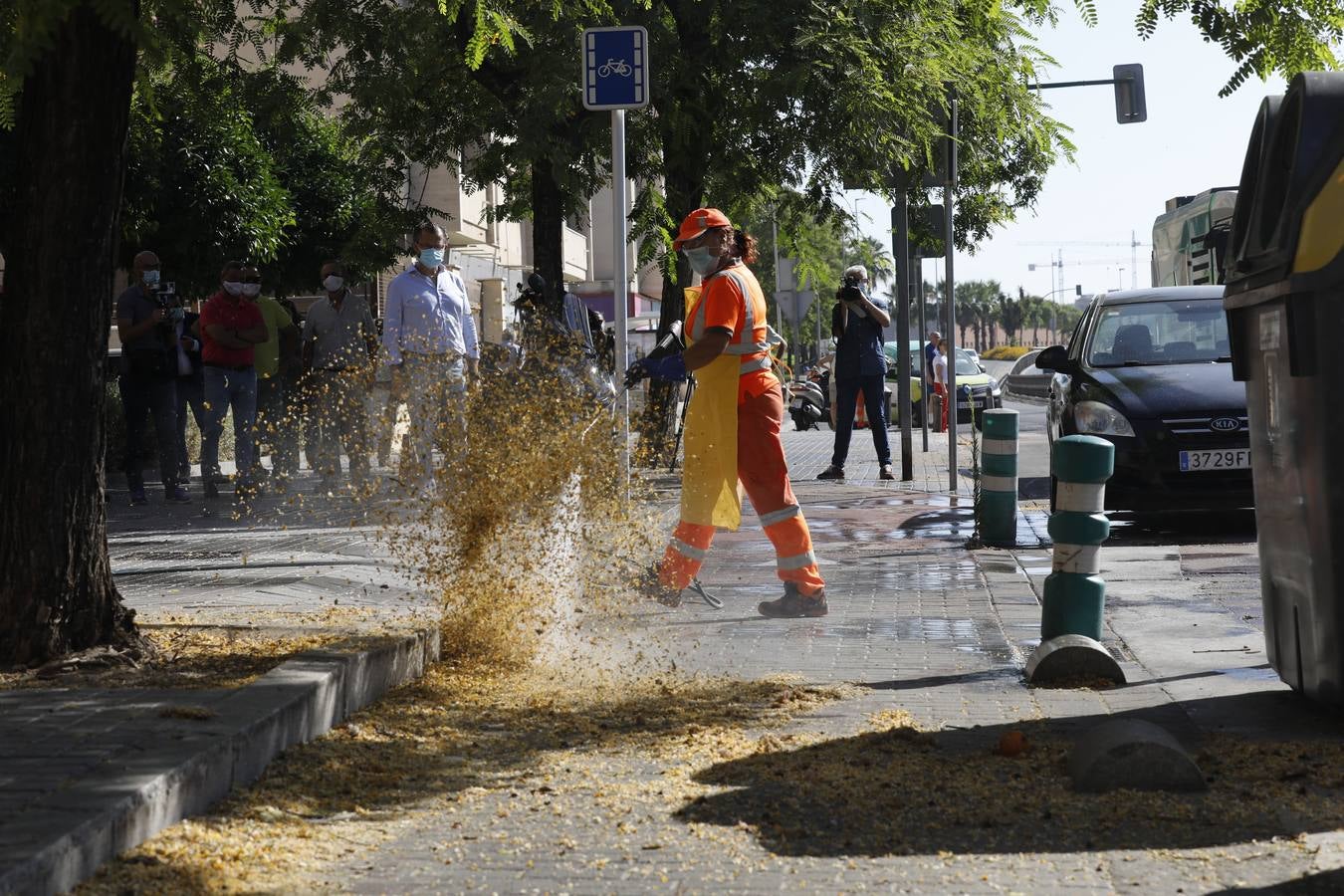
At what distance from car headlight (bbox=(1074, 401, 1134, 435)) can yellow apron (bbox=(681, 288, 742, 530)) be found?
15.4 ft

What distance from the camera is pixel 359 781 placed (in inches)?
212

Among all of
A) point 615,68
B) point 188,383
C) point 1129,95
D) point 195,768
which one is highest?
point 1129,95

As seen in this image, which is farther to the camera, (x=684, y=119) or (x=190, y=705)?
(x=684, y=119)

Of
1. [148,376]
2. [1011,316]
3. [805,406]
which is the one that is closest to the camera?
[148,376]

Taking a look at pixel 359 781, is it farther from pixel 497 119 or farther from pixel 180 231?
pixel 180 231

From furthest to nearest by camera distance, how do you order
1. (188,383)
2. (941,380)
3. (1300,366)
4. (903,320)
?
(941,380)
(903,320)
(188,383)
(1300,366)

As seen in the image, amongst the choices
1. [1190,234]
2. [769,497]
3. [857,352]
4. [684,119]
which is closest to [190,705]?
[769,497]

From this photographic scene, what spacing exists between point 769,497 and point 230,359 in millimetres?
7344

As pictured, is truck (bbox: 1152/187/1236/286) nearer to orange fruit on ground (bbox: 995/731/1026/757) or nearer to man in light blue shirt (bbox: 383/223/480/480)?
man in light blue shirt (bbox: 383/223/480/480)

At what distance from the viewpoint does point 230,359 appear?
48.7 ft

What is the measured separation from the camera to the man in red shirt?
14688 mm

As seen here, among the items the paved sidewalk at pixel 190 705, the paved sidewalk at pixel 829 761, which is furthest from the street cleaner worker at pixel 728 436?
the paved sidewalk at pixel 190 705

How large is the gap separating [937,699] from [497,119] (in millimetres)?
9439

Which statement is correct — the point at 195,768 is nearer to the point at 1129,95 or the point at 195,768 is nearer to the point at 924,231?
the point at 924,231
